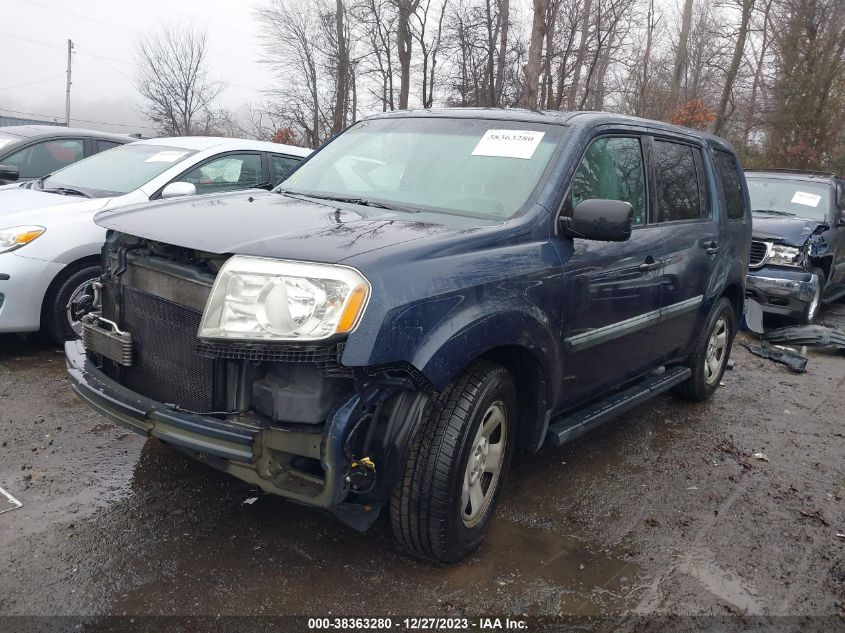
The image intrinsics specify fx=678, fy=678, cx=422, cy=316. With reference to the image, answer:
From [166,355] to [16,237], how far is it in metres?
2.82

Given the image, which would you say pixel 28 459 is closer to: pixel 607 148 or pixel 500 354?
pixel 500 354

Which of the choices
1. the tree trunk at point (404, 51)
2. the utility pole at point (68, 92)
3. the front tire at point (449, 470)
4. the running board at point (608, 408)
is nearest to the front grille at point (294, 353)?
the front tire at point (449, 470)

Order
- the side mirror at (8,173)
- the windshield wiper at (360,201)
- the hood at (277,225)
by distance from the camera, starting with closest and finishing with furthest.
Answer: the hood at (277,225) → the windshield wiper at (360,201) → the side mirror at (8,173)

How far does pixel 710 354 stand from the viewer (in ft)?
16.8

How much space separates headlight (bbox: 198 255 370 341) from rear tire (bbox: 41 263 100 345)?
3.08 metres

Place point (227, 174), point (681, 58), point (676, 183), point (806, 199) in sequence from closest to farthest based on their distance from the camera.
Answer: point (676, 183), point (227, 174), point (806, 199), point (681, 58)

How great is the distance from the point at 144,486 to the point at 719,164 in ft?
14.2

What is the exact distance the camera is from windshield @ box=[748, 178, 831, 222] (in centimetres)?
843

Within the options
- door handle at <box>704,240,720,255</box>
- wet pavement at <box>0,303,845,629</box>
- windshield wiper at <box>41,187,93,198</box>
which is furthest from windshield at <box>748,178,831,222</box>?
windshield wiper at <box>41,187,93,198</box>

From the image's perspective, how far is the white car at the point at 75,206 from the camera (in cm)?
471

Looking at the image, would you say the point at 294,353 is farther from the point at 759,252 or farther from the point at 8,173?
the point at 759,252

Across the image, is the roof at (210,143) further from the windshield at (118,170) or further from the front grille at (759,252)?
the front grille at (759,252)

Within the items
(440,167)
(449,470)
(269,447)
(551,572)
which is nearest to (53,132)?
(440,167)

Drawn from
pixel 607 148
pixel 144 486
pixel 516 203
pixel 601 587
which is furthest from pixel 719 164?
pixel 144 486
